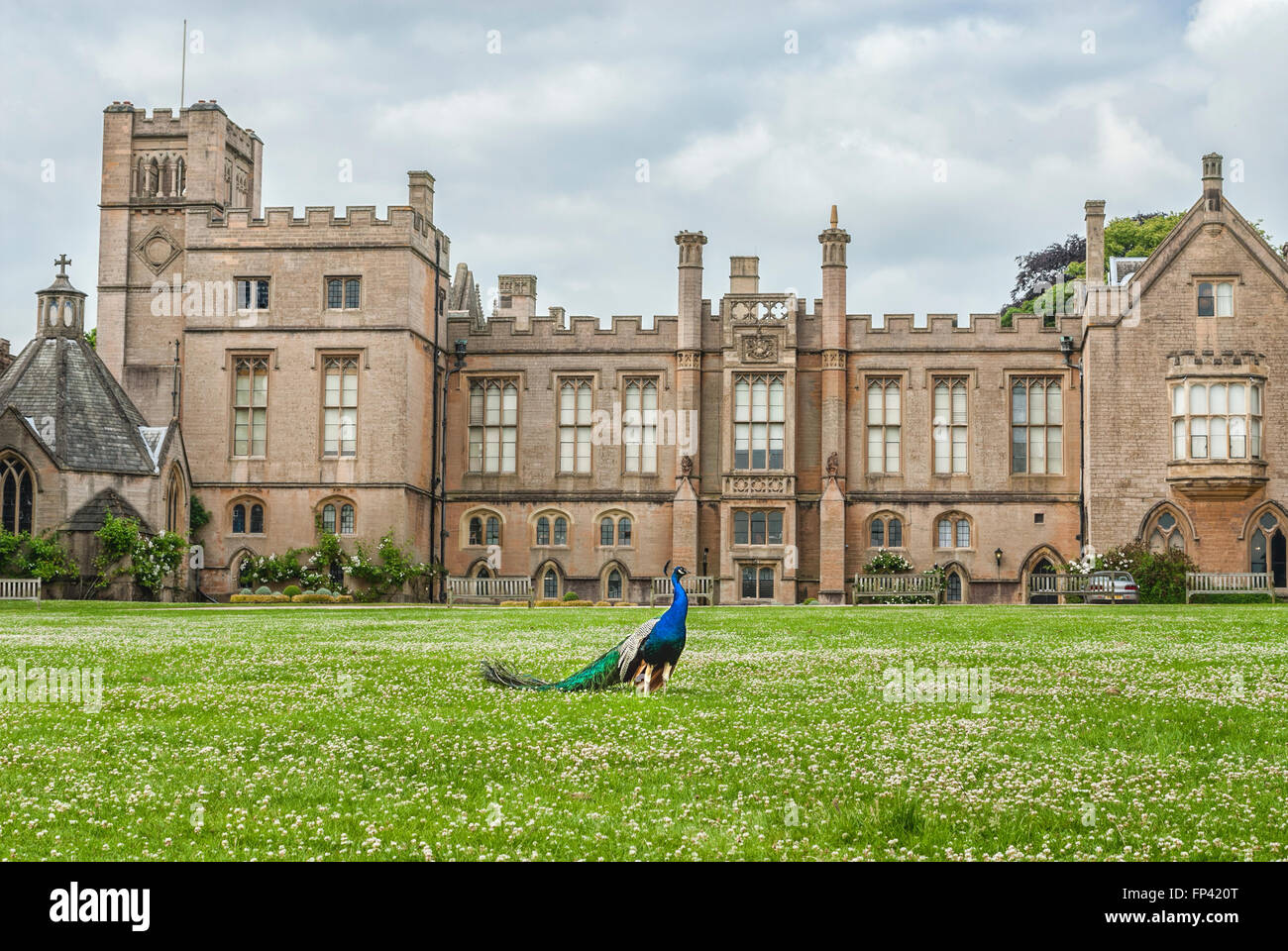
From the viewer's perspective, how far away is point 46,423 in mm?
44219

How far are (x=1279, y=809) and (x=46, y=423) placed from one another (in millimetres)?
42292

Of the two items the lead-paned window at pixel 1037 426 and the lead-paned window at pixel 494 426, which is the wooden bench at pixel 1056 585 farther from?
the lead-paned window at pixel 494 426

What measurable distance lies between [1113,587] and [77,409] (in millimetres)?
32865

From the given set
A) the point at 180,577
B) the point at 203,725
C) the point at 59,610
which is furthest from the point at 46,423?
the point at 203,725

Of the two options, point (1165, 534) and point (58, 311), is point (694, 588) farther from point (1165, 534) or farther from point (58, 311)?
point (58, 311)

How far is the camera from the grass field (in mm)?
7852

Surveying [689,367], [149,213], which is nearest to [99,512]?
[149,213]

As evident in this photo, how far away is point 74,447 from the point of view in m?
44.4

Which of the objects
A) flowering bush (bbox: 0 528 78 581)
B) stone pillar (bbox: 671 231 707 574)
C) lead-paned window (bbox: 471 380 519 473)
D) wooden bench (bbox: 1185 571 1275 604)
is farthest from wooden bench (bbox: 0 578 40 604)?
wooden bench (bbox: 1185 571 1275 604)

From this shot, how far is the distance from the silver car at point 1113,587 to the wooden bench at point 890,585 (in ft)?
17.3

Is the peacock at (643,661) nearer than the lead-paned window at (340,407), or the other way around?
the peacock at (643,661)

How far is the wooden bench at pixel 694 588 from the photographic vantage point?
4828 centimetres

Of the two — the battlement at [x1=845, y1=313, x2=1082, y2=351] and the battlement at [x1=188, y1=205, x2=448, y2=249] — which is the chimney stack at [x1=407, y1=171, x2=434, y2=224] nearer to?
the battlement at [x1=188, y1=205, x2=448, y2=249]

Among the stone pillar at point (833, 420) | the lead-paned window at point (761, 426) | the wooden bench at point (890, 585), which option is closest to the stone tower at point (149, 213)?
the lead-paned window at point (761, 426)
